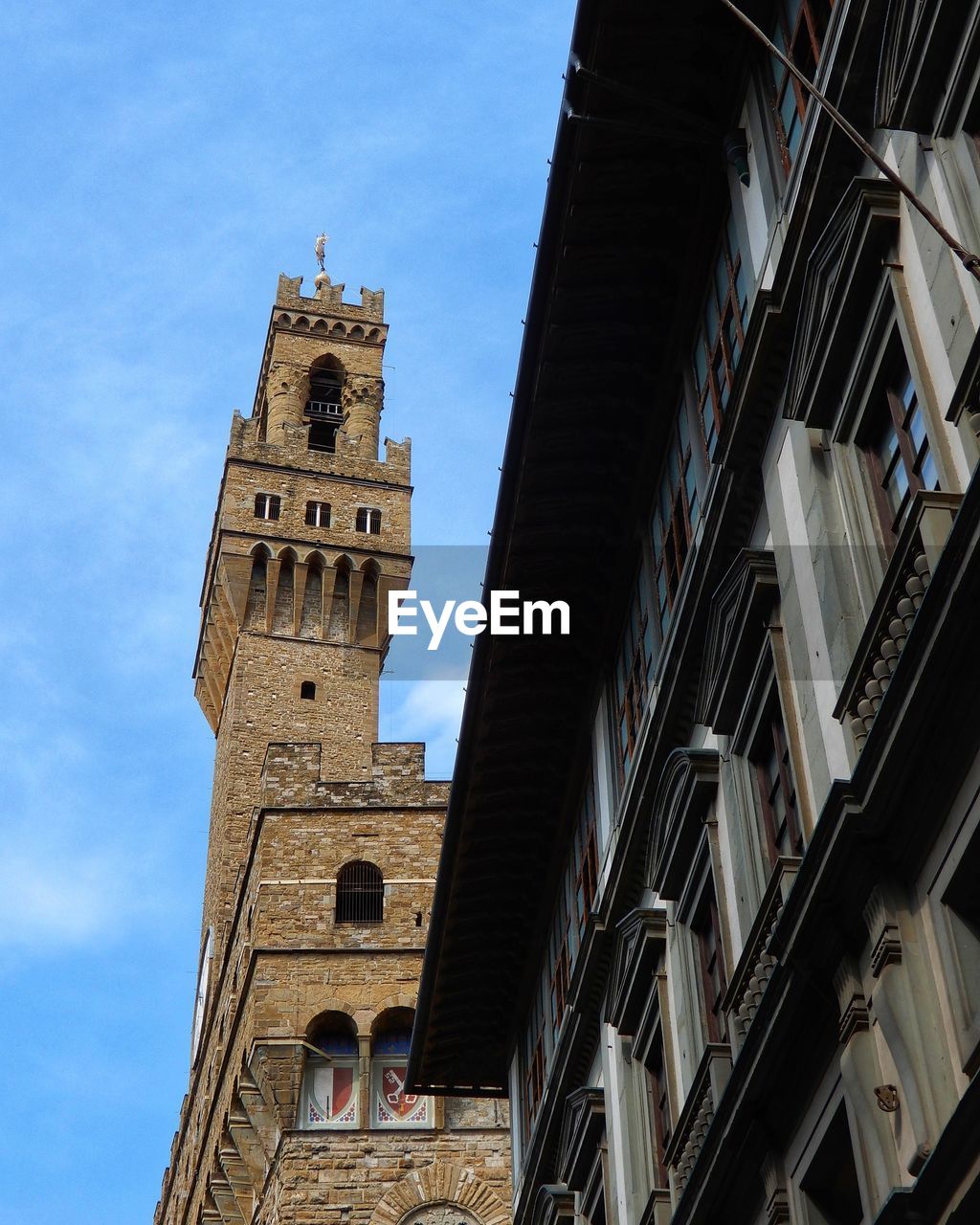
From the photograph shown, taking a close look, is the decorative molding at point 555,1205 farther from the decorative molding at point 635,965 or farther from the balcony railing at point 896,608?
the balcony railing at point 896,608

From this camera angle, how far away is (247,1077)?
30.3 metres

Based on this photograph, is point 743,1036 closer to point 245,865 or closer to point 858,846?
point 858,846

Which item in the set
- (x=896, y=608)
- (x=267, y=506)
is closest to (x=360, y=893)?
(x=267, y=506)

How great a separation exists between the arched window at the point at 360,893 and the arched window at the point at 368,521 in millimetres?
17658

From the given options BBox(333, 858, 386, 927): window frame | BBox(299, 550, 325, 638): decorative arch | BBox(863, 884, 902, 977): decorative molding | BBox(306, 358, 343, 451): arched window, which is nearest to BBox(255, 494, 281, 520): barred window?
BBox(299, 550, 325, 638): decorative arch

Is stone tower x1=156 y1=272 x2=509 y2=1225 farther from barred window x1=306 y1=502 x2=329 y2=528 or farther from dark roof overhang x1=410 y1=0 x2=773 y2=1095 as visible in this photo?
dark roof overhang x1=410 y1=0 x2=773 y2=1095

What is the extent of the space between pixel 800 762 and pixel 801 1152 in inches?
74.1

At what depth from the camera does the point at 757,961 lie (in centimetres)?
983

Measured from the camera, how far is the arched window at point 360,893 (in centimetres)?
3198

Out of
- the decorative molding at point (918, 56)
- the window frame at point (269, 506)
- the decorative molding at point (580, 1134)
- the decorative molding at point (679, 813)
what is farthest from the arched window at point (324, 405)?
the decorative molding at point (918, 56)

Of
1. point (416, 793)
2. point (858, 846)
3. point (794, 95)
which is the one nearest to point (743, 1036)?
point (858, 846)

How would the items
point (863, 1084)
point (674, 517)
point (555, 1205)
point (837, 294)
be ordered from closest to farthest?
1. point (863, 1084)
2. point (837, 294)
3. point (674, 517)
4. point (555, 1205)

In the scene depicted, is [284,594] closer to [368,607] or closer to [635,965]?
[368,607]

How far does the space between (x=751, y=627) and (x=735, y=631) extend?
153mm
